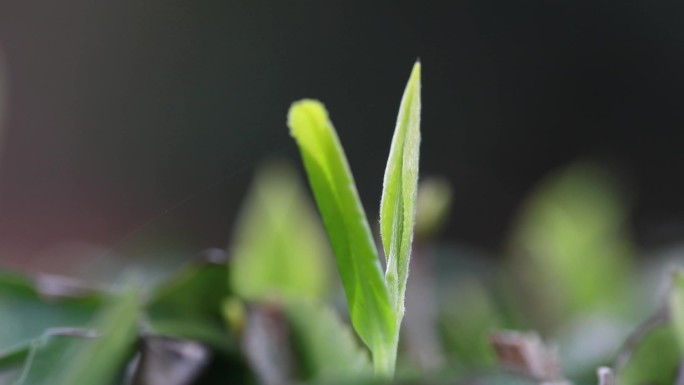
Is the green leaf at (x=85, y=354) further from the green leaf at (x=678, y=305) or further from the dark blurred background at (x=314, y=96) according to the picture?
the dark blurred background at (x=314, y=96)

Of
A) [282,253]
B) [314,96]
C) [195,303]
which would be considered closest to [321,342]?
[195,303]

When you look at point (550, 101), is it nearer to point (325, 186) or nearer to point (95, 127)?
point (95, 127)

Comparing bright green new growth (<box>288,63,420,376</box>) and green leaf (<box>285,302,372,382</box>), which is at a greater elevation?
bright green new growth (<box>288,63,420,376</box>)

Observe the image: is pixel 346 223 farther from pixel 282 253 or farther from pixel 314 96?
A: pixel 314 96

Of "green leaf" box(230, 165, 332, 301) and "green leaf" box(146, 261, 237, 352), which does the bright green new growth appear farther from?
"green leaf" box(230, 165, 332, 301)

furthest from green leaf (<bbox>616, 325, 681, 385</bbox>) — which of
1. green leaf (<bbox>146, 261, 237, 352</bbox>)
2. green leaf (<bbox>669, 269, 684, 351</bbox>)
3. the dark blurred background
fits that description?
the dark blurred background

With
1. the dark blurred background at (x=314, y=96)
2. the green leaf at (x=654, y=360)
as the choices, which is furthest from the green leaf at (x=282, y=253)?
the dark blurred background at (x=314, y=96)
